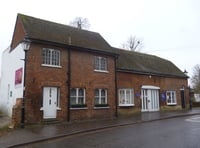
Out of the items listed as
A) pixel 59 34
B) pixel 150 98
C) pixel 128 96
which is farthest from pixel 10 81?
pixel 150 98

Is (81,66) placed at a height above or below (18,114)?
above

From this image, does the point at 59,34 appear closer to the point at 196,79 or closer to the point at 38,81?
the point at 38,81

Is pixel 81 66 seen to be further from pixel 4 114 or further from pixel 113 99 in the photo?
pixel 4 114

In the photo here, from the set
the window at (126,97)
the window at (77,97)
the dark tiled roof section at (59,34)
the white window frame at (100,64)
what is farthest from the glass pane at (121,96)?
the window at (77,97)

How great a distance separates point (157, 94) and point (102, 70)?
8.76m

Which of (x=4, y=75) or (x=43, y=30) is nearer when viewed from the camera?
(x=43, y=30)

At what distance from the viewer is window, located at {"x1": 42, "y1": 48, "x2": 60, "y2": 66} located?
1611 centimetres

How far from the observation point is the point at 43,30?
57.9ft

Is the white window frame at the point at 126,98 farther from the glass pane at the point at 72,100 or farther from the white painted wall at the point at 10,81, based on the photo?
the white painted wall at the point at 10,81

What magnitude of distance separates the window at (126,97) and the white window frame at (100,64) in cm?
320

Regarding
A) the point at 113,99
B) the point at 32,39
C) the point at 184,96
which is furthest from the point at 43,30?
the point at 184,96

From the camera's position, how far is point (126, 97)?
21547 mm

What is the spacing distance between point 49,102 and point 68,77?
242 cm

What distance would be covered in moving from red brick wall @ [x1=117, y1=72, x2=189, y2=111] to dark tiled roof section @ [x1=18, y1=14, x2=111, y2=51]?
3698 millimetres
